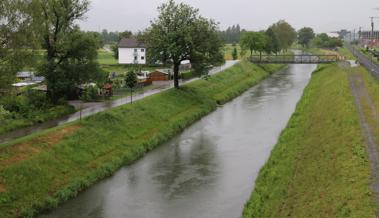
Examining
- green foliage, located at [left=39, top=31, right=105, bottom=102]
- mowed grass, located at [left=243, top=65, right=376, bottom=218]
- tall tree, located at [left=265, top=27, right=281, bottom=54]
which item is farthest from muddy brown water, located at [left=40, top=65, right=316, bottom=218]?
tall tree, located at [left=265, top=27, right=281, bottom=54]

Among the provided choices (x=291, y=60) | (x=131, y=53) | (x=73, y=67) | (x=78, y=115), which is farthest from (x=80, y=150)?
(x=291, y=60)

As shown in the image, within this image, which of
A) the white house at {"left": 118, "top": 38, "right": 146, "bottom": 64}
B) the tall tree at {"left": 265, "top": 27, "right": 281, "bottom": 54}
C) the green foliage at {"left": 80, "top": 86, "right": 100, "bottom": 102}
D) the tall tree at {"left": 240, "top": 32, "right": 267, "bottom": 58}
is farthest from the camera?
the tall tree at {"left": 265, "top": 27, "right": 281, "bottom": 54}

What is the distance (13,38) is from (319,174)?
2001 cm

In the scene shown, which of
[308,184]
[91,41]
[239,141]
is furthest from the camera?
[91,41]

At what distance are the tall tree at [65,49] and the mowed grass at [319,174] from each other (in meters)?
19.9

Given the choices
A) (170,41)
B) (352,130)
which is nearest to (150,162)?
(352,130)

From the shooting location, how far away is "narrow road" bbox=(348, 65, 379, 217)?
72.5 ft

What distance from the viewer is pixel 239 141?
41.5 meters

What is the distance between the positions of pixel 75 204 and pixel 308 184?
1302 centimetres

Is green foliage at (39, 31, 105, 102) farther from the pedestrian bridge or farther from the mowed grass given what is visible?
the pedestrian bridge

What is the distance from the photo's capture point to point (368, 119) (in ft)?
115

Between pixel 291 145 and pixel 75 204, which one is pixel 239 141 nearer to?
pixel 291 145

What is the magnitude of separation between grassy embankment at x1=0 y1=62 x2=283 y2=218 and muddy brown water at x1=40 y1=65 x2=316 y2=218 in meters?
0.93

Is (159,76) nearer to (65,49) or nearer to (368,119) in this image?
(65,49)
